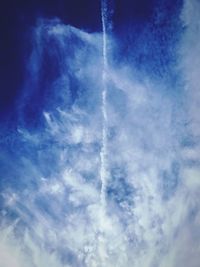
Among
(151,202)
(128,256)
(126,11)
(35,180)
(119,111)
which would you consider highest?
(126,11)

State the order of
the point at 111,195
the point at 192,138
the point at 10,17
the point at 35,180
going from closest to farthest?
the point at 10,17 → the point at 35,180 → the point at 111,195 → the point at 192,138

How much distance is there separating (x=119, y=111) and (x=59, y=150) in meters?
0.68

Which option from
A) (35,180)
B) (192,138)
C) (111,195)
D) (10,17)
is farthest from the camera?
(192,138)

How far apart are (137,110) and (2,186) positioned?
1450 millimetres

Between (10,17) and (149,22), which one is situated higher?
(149,22)

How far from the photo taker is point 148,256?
351cm

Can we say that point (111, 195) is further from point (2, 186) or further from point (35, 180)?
point (2, 186)

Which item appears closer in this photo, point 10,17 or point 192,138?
point 10,17

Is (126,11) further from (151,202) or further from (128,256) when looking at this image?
(128,256)

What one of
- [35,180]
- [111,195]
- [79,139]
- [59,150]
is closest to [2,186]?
[35,180]

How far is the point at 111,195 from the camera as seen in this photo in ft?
10.9

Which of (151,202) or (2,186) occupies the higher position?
(151,202)

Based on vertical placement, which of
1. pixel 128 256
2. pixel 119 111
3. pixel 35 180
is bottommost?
pixel 128 256

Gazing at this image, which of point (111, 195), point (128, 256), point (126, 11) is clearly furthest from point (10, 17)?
point (128, 256)
